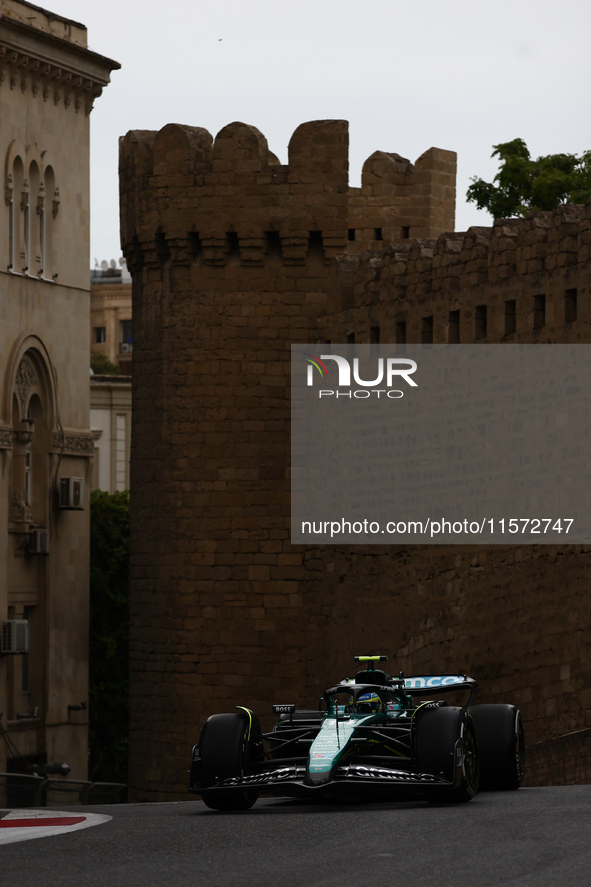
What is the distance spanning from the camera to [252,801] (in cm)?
1316

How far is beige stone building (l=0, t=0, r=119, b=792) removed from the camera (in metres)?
32.4

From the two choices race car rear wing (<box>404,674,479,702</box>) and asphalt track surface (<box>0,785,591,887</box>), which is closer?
asphalt track surface (<box>0,785,591,887</box>)

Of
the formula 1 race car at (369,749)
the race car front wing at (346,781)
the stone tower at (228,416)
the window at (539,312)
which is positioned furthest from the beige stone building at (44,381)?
the race car front wing at (346,781)

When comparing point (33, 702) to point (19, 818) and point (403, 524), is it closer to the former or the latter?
point (403, 524)

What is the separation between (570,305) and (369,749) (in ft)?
25.1

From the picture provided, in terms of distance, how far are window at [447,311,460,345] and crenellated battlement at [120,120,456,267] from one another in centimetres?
311

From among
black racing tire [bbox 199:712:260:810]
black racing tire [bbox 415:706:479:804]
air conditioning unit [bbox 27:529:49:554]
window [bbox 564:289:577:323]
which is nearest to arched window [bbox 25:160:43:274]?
air conditioning unit [bbox 27:529:49:554]

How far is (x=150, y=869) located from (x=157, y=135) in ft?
53.7

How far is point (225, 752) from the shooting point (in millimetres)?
12719

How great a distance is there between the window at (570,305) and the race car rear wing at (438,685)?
6.13m

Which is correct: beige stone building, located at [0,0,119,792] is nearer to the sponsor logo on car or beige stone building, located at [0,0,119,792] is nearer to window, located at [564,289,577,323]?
window, located at [564,289,577,323]

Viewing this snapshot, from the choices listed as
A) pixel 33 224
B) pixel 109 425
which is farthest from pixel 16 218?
pixel 109 425

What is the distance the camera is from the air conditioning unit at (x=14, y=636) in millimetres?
31781

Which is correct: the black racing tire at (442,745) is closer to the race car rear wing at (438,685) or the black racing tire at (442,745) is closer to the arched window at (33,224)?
the race car rear wing at (438,685)
